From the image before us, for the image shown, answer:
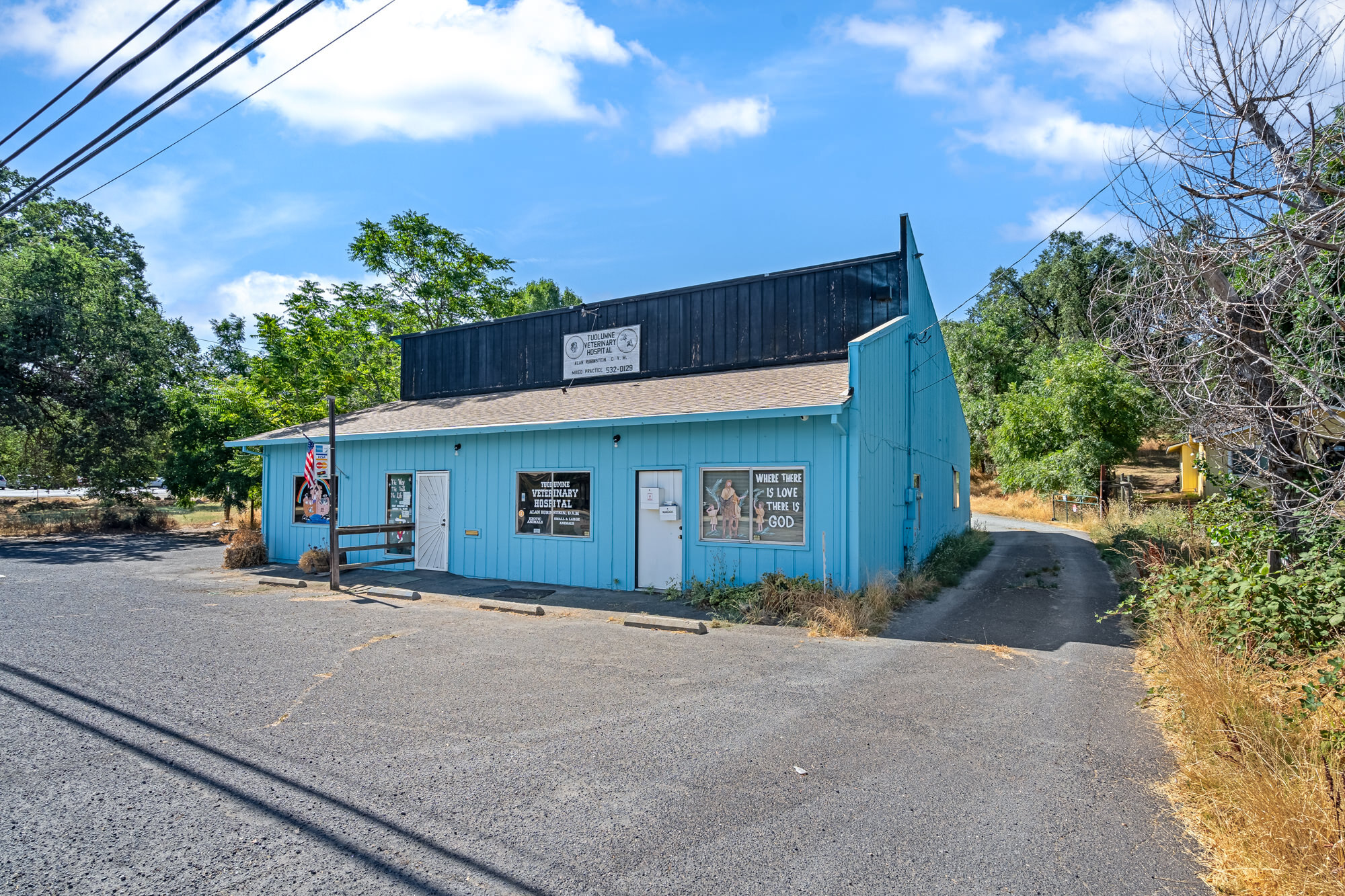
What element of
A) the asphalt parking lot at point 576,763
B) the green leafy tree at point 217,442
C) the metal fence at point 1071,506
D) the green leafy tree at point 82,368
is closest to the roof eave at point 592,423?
the asphalt parking lot at point 576,763

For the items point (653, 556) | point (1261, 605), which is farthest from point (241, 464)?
point (1261, 605)

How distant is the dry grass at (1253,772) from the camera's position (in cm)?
306

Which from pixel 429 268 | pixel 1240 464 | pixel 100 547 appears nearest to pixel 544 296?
pixel 429 268

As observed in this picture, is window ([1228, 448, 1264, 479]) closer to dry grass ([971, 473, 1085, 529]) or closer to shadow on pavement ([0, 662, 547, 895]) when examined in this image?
shadow on pavement ([0, 662, 547, 895])

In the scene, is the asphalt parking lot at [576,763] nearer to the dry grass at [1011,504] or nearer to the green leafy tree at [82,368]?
the green leafy tree at [82,368]

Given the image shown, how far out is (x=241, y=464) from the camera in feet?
75.8

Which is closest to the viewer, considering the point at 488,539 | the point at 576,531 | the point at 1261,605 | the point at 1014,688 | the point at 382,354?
the point at 1261,605

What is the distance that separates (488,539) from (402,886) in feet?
34.0

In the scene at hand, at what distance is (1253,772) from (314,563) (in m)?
14.8

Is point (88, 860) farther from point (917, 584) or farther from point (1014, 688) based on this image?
point (917, 584)

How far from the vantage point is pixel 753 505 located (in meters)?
10.5

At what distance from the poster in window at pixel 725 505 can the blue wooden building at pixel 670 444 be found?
24 millimetres

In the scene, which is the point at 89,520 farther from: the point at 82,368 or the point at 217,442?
the point at 217,442

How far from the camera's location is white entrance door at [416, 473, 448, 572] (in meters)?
13.9
